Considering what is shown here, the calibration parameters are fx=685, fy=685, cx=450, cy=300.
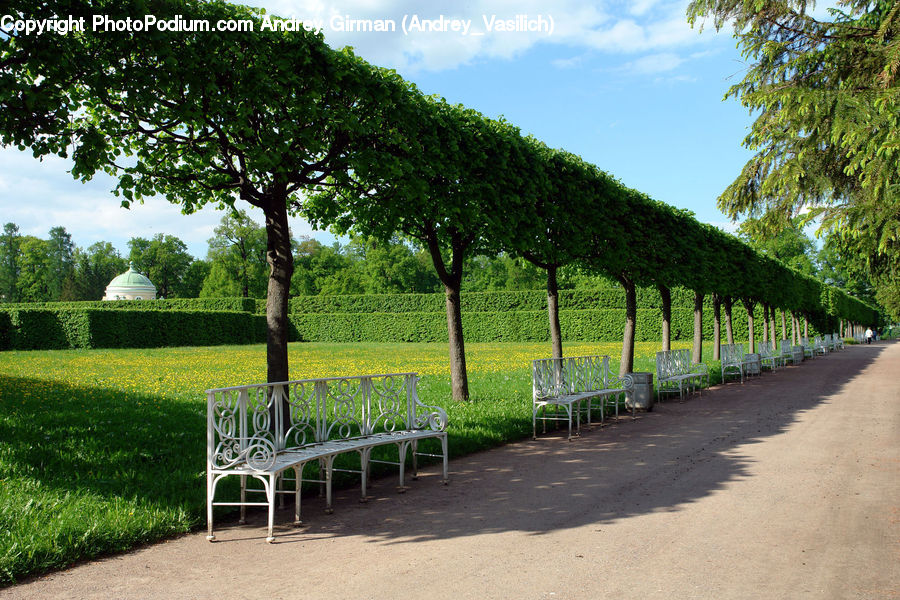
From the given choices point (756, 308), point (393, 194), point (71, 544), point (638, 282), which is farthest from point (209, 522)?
point (756, 308)

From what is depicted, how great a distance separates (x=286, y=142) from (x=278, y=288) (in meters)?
1.51

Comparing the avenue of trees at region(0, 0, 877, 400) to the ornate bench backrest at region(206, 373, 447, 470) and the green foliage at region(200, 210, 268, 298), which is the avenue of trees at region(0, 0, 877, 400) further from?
the green foliage at region(200, 210, 268, 298)

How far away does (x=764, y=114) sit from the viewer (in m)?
9.98

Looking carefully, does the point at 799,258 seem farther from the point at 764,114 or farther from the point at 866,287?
the point at 764,114

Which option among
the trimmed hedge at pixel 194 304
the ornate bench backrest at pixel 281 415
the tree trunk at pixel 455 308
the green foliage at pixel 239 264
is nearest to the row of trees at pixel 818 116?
the tree trunk at pixel 455 308

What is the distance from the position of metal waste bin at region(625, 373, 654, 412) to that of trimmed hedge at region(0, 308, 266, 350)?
27.1m

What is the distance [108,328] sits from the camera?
32156mm

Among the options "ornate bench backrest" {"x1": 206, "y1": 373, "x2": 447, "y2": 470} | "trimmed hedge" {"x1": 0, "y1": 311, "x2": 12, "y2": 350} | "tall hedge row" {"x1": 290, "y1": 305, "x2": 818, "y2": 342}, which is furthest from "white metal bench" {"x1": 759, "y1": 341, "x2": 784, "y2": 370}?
"trimmed hedge" {"x1": 0, "y1": 311, "x2": 12, "y2": 350}

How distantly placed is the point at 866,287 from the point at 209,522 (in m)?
96.6

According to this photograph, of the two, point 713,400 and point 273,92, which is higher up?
point 273,92

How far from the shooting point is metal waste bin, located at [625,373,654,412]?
1238 centimetres

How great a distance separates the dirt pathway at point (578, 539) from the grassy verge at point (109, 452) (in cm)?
26

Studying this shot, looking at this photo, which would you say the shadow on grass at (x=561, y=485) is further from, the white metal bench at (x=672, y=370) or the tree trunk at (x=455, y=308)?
the white metal bench at (x=672, y=370)

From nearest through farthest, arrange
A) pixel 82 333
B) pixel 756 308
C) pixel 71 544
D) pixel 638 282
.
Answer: pixel 71 544, pixel 638 282, pixel 82 333, pixel 756 308
